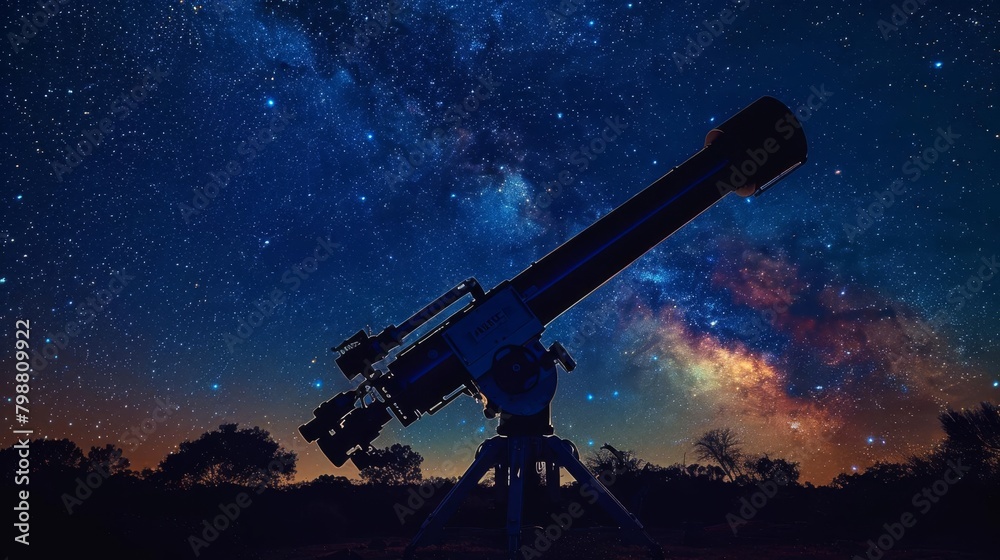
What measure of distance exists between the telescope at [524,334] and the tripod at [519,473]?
15mm

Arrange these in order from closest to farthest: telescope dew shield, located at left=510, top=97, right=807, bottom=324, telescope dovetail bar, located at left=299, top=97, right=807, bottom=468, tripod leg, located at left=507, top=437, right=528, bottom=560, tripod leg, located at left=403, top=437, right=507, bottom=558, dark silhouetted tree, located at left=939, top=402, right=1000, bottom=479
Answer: tripod leg, located at left=507, top=437, right=528, bottom=560 < tripod leg, located at left=403, top=437, right=507, bottom=558 < telescope dovetail bar, located at left=299, top=97, right=807, bottom=468 < telescope dew shield, located at left=510, top=97, right=807, bottom=324 < dark silhouetted tree, located at left=939, top=402, right=1000, bottom=479

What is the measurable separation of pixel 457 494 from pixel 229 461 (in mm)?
26532

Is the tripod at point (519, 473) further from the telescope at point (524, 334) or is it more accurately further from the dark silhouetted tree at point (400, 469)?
the dark silhouetted tree at point (400, 469)

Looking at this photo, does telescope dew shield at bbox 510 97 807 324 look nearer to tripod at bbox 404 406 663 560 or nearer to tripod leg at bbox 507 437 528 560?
tripod at bbox 404 406 663 560

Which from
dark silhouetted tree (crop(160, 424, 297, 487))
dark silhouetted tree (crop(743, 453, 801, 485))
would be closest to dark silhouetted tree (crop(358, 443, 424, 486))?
dark silhouetted tree (crop(160, 424, 297, 487))

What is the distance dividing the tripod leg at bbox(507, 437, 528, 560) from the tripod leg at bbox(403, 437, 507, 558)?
0.19 m

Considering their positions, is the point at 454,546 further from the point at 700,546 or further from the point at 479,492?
the point at 479,492

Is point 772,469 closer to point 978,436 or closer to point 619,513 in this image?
point 978,436

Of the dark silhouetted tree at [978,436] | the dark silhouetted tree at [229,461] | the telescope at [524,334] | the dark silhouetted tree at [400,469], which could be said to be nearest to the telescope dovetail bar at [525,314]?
Result: the telescope at [524,334]

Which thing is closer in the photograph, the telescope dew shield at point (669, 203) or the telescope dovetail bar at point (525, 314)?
the telescope dovetail bar at point (525, 314)

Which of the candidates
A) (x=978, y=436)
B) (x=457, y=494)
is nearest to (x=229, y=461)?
(x=457, y=494)

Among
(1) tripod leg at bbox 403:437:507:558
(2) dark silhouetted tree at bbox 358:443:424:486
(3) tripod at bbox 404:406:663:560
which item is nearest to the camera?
(3) tripod at bbox 404:406:663:560

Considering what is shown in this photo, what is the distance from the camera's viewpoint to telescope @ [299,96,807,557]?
5418 mm

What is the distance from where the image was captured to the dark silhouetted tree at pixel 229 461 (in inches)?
929
